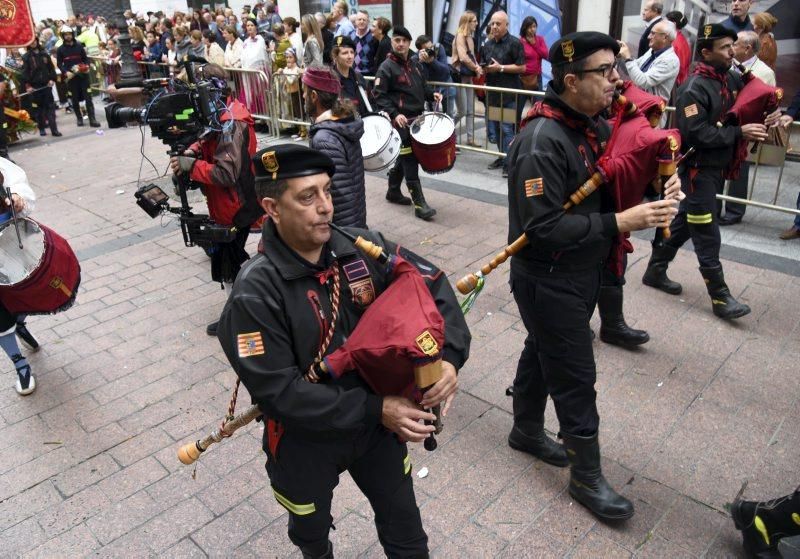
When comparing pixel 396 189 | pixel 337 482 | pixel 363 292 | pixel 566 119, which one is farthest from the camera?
pixel 396 189

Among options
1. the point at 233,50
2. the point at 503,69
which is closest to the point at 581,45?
the point at 503,69

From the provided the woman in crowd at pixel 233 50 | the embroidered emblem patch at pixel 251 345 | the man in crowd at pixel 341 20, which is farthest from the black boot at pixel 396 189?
the woman in crowd at pixel 233 50

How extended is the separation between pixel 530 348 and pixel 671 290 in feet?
8.84

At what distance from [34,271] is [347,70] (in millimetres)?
3960

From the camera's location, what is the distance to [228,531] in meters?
3.37

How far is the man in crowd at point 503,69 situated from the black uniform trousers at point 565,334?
623 centimetres

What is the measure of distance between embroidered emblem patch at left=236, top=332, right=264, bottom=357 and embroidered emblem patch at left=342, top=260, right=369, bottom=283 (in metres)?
0.37

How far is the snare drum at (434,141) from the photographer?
22.4 feet

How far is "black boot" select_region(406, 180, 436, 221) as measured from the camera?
25.0 feet

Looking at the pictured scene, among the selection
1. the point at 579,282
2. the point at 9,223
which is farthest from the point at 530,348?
the point at 9,223

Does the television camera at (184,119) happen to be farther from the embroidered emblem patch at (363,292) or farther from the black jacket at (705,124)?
the black jacket at (705,124)

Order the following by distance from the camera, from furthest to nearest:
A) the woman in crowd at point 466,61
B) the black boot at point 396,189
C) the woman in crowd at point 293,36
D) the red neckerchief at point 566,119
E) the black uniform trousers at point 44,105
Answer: the black uniform trousers at point 44,105 → the woman in crowd at point 293,36 → the woman in crowd at point 466,61 → the black boot at point 396,189 → the red neckerchief at point 566,119

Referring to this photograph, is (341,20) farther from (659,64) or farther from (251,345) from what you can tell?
(251,345)

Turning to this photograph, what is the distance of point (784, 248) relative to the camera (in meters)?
6.35
